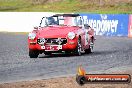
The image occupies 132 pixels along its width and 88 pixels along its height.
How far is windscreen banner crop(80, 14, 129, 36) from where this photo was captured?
34.1 m

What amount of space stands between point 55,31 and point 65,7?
4086 cm

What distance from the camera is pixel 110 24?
114ft

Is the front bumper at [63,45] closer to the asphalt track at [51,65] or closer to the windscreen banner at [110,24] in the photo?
the asphalt track at [51,65]

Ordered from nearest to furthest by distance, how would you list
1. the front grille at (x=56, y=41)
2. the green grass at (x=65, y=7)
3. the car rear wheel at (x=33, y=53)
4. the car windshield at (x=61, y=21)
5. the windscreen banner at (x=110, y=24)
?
the front grille at (x=56, y=41) < the car rear wheel at (x=33, y=53) < the car windshield at (x=61, y=21) < the windscreen banner at (x=110, y=24) < the green grass at (x=65, y=7)

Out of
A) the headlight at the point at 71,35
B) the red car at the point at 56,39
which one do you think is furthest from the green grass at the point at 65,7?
the headlight at the point at 71,35

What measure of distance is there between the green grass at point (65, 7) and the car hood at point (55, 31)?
3557 cm

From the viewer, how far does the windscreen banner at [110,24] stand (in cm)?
3409

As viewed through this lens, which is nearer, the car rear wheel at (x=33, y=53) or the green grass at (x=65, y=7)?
the car rear wheel at (x=33, y=53)

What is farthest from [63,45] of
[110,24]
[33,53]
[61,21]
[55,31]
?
[110,24]

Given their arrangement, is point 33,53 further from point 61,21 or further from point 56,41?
point 61,21

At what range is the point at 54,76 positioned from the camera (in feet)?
41.0

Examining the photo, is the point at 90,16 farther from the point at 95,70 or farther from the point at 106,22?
the point at 95,70

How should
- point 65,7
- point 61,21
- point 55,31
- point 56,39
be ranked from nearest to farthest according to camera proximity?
point 56,39 < point 55,31 < point 61,21 < point 65,7

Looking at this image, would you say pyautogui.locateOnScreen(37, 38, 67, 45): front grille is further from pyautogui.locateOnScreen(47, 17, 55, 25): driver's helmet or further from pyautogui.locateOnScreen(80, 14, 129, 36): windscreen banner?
pyautogui.locateOnScreen(80, 14, 129, 36): windscreen banner
